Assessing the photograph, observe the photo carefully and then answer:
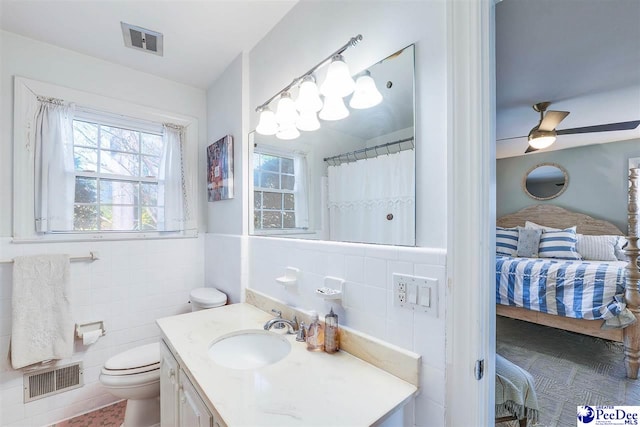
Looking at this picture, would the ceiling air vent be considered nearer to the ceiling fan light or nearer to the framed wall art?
the framed wall art

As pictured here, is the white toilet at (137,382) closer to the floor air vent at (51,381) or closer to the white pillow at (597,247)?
the floor air vent at (51,381)

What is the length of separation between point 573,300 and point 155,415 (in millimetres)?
3275

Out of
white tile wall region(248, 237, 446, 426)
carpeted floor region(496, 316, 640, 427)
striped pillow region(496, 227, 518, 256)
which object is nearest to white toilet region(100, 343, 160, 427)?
white tile wall region(248, 237, 446, 426)

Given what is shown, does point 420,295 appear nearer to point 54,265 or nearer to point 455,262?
point 455,262

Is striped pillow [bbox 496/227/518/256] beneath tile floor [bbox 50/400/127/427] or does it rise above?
above

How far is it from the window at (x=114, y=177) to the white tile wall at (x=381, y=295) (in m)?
1.49

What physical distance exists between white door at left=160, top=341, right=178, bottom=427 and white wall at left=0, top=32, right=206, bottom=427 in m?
0.97

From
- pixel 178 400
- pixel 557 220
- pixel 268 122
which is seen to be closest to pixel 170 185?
pixel 268 122

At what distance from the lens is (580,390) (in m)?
1.87

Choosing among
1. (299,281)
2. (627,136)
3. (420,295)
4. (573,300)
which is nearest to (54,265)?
(299,281)

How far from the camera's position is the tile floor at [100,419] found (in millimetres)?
1772

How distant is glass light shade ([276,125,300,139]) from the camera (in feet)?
4.70

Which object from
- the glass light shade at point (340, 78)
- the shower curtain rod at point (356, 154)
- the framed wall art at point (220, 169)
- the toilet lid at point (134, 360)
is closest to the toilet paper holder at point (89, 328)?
the toilet lid at point (134, 360)

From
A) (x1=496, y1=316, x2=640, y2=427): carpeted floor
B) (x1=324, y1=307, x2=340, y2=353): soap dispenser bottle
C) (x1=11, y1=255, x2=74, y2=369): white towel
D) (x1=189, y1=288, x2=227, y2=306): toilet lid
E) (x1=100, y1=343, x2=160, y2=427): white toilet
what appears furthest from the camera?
(x1=189, y1=288, x2=227, y2=306): toilet lid
